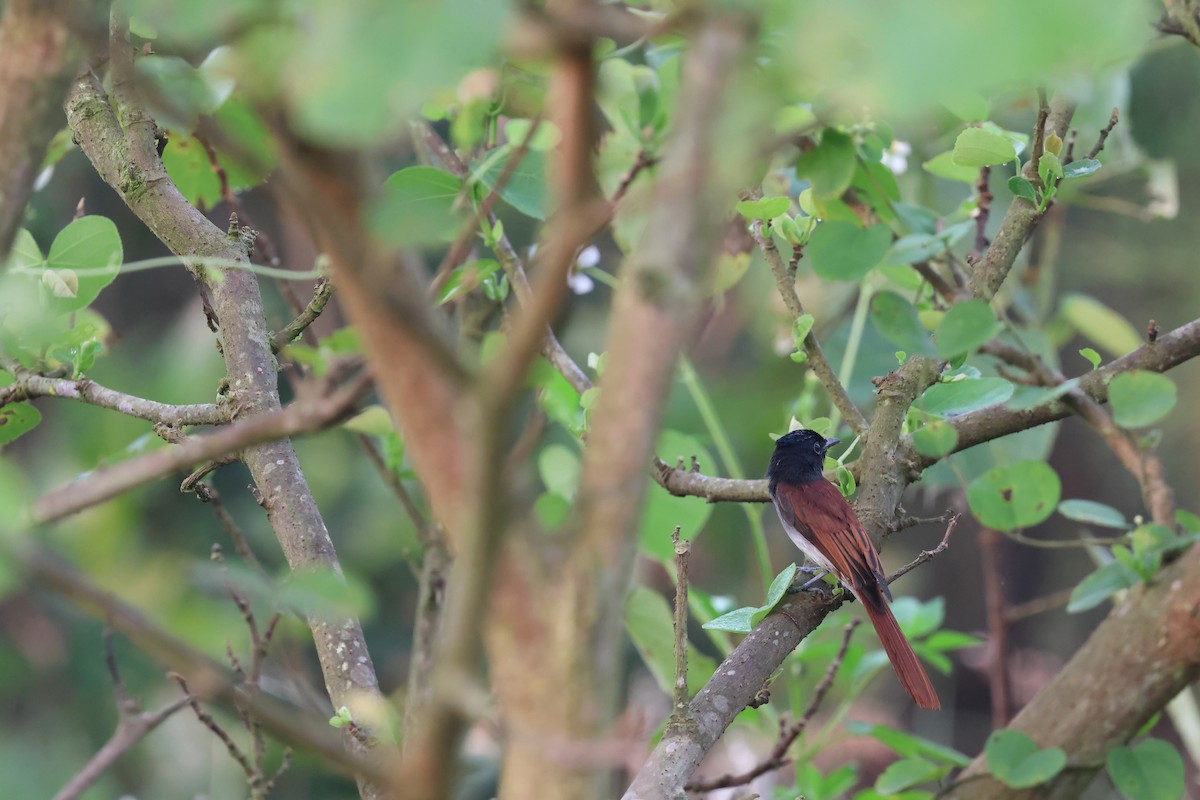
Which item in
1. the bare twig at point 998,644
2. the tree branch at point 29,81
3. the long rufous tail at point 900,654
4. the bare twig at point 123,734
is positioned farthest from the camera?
the bare twig at point 998,644

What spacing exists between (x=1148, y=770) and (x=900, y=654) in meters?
0.62

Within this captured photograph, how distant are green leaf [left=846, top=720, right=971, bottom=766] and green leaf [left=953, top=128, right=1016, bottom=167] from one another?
941 mm

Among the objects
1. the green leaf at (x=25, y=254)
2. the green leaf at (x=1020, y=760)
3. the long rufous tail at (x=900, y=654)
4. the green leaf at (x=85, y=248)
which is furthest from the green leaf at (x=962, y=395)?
the green leaf at (x=25, y=254)

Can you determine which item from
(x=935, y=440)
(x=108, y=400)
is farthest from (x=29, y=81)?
(x=935, y=440)

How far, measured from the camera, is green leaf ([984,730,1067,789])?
147cm

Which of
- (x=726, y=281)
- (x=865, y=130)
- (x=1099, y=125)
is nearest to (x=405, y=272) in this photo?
(x=865, y=130)

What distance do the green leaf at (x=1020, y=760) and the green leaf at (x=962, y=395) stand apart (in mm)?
481

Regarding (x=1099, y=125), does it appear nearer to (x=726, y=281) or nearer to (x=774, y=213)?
(x=726, y=281)

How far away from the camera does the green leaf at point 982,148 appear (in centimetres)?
144

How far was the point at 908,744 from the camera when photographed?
1837mm

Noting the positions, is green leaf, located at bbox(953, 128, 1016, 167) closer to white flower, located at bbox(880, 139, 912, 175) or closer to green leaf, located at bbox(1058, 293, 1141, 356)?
white flower, located at bbox(880, 139, 912, 175)

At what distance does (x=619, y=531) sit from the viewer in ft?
1.95

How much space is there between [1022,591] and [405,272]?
7069 mm

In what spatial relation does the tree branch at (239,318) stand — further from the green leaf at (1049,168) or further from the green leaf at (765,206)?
the green leaf at (1049,168)
